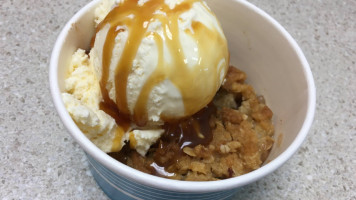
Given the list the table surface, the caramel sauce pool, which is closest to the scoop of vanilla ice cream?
the caramel sauce pool

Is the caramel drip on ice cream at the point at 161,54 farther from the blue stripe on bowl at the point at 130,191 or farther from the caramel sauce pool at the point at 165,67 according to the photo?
the blue stripe on bowl at the point at 130,191

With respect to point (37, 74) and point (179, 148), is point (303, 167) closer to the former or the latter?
point (179, 148)

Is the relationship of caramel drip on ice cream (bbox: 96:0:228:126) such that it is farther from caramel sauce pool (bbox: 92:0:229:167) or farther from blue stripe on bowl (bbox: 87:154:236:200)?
blue stripe on bowl (bbox: 87:154:236:200)

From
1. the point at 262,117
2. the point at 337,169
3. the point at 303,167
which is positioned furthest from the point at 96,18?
the point at 337,169

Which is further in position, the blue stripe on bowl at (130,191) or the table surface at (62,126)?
the table surface at (62,126)

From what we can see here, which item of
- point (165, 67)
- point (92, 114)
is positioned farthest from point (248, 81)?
point (92, 114)

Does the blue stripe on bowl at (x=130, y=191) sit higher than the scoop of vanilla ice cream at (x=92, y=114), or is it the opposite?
the scoop of vanilla ice cream at (x=92, y=114)

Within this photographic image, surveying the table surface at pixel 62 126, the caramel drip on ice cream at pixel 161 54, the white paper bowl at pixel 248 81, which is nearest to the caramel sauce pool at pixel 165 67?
the caramel drip on ice cream at pixel 161 54
